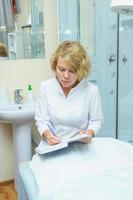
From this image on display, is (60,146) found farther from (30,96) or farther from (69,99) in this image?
(30,96)

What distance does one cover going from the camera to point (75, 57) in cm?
133

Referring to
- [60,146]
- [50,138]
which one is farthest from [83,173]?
[50,138]

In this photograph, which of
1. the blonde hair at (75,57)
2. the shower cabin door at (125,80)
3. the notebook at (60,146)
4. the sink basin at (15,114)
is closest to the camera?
the notebook at (60,146)

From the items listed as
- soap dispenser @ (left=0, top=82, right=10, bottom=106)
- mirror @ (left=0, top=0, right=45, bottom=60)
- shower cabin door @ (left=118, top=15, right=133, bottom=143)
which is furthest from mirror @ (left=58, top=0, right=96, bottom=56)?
soap dispenser @ (left=0, top=82, right=10, bottom=106)

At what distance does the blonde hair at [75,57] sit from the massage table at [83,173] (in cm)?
34

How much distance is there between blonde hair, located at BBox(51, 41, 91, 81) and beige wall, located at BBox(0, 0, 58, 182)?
1002 millimetres

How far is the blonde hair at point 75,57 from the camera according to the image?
1.32m

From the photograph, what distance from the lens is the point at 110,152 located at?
1252 millimetres

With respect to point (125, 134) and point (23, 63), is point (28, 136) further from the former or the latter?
point (125, 134)

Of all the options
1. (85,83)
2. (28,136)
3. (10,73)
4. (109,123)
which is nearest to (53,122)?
(85,83)

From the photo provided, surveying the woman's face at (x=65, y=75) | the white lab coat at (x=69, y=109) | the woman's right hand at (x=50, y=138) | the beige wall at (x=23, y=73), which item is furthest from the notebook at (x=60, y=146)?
the beige wall at (x=23, y=73)

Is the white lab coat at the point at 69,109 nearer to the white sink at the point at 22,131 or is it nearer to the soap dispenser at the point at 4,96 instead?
the white sink at the point at 22,131

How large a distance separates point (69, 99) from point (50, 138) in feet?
0.72

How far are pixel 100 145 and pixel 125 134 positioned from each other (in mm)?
1408
